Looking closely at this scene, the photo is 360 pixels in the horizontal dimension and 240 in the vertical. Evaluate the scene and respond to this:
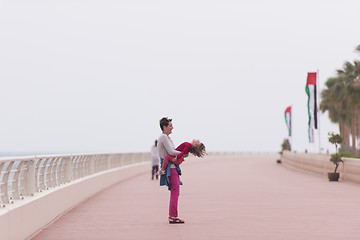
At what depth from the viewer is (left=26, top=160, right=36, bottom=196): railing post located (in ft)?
42.9

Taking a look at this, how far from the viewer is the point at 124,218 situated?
14.9 meters

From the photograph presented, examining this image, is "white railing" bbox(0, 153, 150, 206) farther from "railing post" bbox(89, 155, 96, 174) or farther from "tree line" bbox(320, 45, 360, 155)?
"tree line" bbox(320, 45, 360, 155)

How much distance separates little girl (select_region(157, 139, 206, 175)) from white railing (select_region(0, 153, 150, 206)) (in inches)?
101

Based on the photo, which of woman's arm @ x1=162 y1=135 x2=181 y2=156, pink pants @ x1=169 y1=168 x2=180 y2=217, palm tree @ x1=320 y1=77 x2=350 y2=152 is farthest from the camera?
palm tree @ x1=320 y1=77 x2=350 y2=152

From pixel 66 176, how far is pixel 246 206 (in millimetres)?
5058

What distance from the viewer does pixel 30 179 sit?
43.4 feet

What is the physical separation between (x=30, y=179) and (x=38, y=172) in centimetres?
115

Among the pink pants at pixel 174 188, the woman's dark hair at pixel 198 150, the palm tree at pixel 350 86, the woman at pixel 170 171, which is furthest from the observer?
the palm tree at pixel 350 86

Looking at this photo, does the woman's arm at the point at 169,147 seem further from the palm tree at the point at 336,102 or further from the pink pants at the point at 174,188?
the palm tree at the point at 336,102

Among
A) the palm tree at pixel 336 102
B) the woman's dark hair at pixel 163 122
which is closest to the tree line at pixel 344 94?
the palm tree at pixel 336 102

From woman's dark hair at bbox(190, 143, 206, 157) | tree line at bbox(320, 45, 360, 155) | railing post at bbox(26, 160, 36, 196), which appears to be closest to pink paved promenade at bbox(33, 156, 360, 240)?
railing post at bbox(26, 160, 36, 196)

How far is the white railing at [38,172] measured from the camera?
11.1 meters

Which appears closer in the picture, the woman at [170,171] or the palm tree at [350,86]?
the woman at [170,171]

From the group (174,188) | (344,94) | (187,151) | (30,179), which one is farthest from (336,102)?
(30,179)
